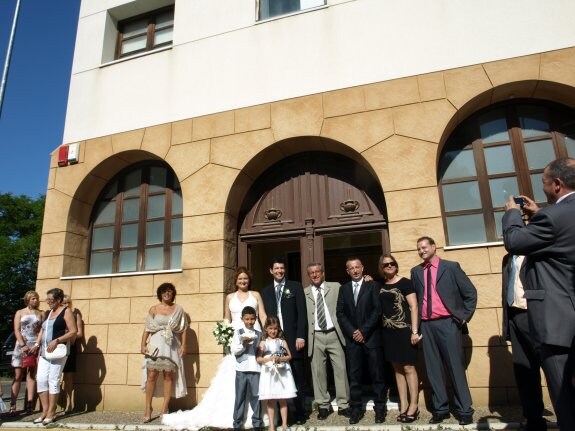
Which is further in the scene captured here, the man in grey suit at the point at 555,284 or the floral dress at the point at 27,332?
the floral dress at the point at 27,332

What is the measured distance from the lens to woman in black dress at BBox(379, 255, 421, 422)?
4820mm

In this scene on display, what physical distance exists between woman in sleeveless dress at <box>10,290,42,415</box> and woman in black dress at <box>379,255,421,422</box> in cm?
543

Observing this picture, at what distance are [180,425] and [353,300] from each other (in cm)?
266

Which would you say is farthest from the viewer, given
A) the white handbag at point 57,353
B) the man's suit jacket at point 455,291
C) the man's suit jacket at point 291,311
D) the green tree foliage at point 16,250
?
the green tree foliage at point 16,250

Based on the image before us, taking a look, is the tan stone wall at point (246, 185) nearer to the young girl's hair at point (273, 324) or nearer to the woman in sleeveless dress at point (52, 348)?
the woman in sleeveless dress at point (52, 348)

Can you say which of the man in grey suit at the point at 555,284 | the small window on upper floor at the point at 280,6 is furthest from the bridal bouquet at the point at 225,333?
the small window on upper floor at the point at 280,6

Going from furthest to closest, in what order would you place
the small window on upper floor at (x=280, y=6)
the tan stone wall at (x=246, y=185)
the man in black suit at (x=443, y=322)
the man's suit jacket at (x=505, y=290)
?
the small window on upper floor at (x=280, y=6) → the tan stone wall at (x=246, y=185) → the man in black suit at (x=443, y=322) → the man's suit jacket at (x=505, y=290)

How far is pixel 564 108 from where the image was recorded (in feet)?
20.3

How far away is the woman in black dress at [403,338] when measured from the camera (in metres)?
4.82

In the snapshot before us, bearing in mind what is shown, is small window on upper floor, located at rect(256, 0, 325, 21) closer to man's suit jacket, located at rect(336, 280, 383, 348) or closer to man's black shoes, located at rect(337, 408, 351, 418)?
man's suit jacket, located at rect(336, 280, 383, 348)

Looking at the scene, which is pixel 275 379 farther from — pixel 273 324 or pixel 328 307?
pixel 328 307

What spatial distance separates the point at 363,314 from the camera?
5098 mm

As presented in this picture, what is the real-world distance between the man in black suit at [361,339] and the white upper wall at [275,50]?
350 cm

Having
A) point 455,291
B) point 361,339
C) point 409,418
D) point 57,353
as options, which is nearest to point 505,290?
point 455,291
